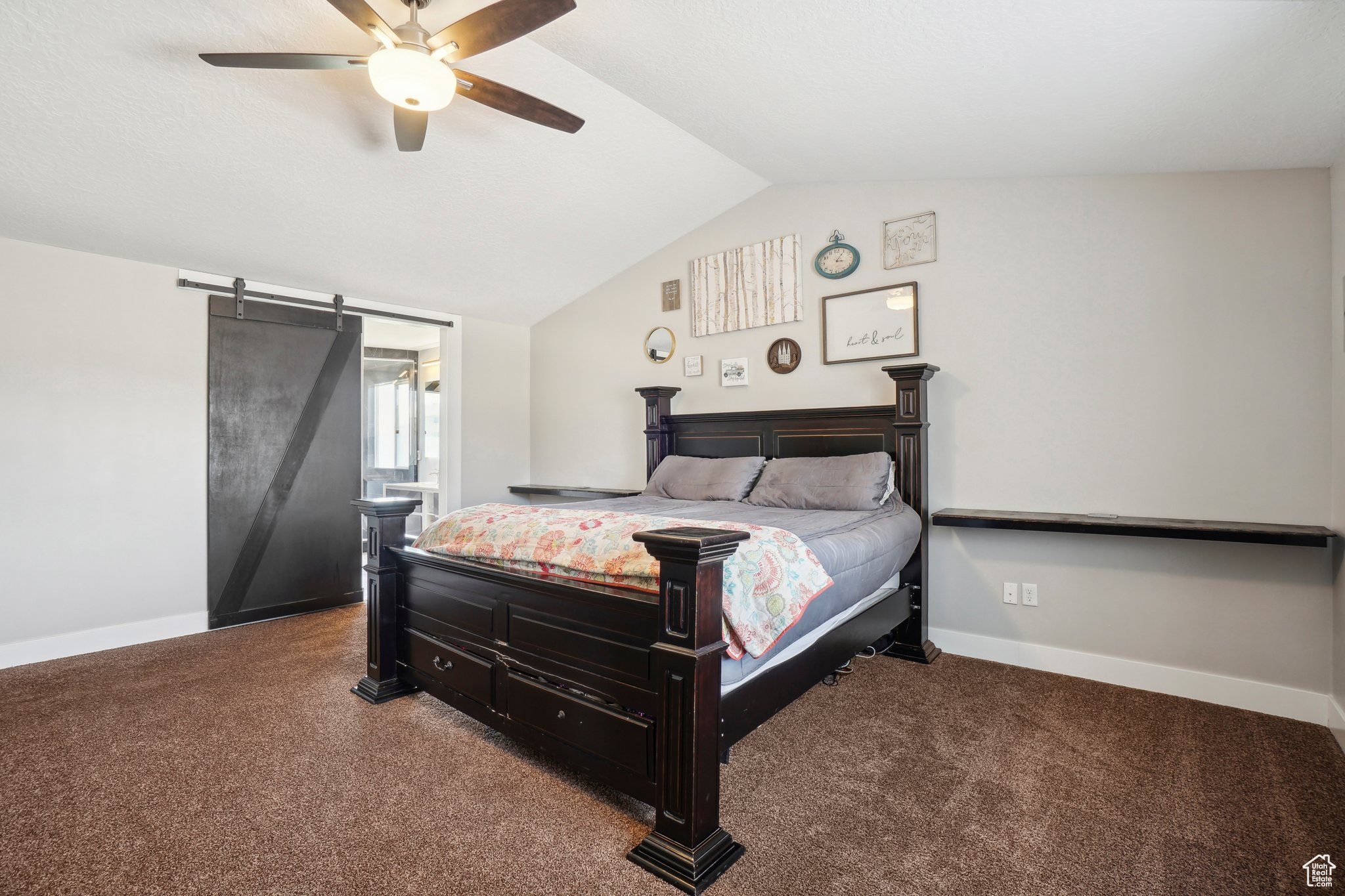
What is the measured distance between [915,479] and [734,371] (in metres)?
1.46

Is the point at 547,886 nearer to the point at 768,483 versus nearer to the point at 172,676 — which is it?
the point at 768,483

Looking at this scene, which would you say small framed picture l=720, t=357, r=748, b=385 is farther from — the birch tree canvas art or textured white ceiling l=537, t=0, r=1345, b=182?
textured white ceiling l=537, t=0, r=1345, b=182

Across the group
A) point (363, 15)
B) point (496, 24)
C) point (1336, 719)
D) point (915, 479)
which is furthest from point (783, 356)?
point (1336, 719)

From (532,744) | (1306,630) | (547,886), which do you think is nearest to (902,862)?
(547,886)

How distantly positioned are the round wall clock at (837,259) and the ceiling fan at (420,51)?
2265mm

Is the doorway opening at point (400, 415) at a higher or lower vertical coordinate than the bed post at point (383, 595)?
higher

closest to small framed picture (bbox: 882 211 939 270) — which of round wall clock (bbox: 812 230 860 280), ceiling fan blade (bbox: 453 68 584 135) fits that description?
round wall clock (bbox: 812 230 860 280)

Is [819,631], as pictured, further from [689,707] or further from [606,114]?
[606,114]

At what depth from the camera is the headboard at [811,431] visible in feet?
10.9

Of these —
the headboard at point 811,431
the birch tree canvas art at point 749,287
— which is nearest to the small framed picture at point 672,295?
the birch tree canvas art at point 749,287

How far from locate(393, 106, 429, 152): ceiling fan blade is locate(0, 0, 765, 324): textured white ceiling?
36 cm

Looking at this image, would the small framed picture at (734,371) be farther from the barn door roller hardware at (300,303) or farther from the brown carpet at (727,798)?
the barn door roller hardware at (300,303)

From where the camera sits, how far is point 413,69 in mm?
1985

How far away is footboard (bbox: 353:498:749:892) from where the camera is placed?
1625mm
